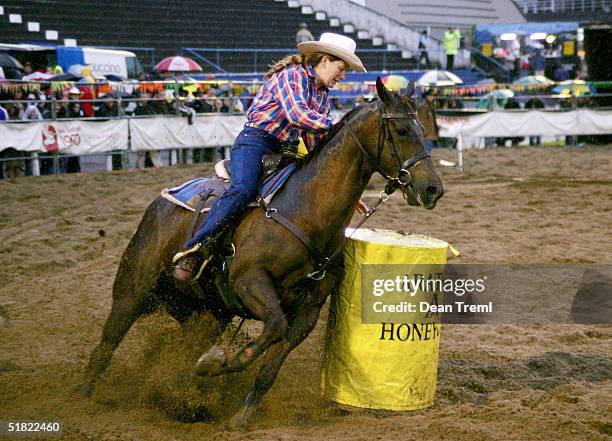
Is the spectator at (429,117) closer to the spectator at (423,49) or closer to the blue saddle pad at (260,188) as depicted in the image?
the spectator at (423,49)

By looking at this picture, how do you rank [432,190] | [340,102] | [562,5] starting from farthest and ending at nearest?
[562,5], [340,102], [432,190]

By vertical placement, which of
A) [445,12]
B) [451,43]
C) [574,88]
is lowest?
[574,88]

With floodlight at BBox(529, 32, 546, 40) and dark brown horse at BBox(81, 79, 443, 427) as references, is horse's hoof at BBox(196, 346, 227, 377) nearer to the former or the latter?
dark brown horse at BBox(81, 79, 443, 427)

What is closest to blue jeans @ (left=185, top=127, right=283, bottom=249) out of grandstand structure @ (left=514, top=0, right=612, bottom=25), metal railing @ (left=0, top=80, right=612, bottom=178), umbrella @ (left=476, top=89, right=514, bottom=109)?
metal railing @ (left=0, top=80, right=612, bottom=178)

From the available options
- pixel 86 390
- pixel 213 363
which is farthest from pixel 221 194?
pixel 86 390

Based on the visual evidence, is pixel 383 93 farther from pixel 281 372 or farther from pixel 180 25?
pixel 180 25

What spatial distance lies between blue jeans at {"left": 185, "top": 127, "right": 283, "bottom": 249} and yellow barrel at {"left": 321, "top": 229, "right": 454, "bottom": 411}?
0.75m

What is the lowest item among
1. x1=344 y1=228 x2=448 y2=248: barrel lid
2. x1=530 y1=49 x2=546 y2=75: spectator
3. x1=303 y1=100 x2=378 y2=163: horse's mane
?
x1=344 y1=228 x2=448 y2=248: barrel lid

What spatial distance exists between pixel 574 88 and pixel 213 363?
23310 mm

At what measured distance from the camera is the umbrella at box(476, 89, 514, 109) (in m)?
24.5

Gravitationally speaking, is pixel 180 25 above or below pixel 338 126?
above

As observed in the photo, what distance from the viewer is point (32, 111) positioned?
56.0 ft

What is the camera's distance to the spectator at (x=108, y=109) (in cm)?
1867

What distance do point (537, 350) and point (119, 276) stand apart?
3258 mm
